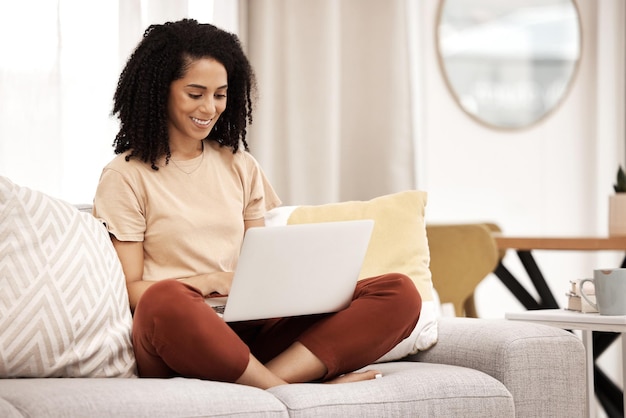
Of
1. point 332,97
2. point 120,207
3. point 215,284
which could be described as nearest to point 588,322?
point 215,284

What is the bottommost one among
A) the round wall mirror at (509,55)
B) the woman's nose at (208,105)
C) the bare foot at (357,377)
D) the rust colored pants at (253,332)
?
Answer: the bare foot at (357,377)

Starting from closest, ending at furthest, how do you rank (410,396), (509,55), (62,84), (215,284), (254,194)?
(410,396)
(215,284)
(254,194)
(62,84)
(509,55)

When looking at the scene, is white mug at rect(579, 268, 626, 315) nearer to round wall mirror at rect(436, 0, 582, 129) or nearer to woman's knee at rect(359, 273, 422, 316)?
woman's knee at rect(359, 273, 422, 316)

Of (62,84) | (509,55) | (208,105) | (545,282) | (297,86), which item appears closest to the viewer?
(208,105)

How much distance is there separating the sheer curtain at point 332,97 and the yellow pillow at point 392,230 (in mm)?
1235

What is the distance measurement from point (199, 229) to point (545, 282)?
1.69 m

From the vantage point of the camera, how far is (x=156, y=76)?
1.97 meters

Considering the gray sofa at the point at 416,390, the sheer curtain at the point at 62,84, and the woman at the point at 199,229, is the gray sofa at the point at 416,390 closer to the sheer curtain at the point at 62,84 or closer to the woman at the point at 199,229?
the woman at the point at 199,229

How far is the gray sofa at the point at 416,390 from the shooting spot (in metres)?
1.32

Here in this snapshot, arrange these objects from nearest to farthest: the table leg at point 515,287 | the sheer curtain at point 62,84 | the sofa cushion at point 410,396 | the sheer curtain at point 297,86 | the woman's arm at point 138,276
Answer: the sofa cushion at point 410,396 → the woman's arm at point 138,276 → the sheer curtain at point 62,84 → the sheer curtain at point 297,86 → the table leg at point 515,287

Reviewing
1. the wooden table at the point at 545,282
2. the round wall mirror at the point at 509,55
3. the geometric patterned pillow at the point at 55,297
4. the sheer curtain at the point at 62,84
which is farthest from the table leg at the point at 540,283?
the geometric patterned pillow at the point at 55,297

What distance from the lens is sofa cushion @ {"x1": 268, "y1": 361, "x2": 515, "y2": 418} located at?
1476 millimetres

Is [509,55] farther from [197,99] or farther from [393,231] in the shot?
[197,99]

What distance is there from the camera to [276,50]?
3.32m
